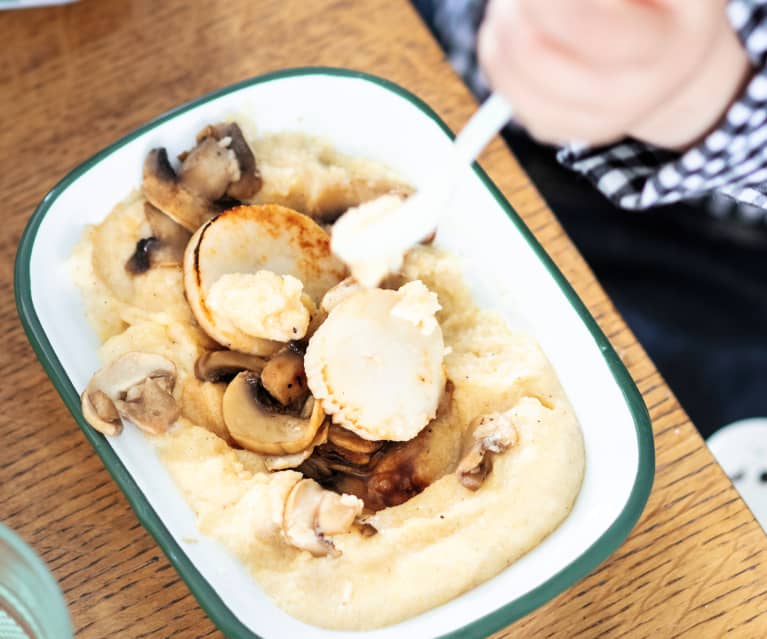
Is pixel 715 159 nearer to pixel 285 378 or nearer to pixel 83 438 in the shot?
pixel 285 378

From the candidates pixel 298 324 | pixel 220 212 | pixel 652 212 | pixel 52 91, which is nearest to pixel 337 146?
pixel 220 212

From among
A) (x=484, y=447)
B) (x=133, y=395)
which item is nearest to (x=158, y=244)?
(x=133, y=395)

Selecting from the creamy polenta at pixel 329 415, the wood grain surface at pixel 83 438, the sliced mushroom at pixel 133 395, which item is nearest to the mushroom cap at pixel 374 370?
the creamy polenta at pixel 329 415

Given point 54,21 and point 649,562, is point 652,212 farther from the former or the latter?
point 54,21

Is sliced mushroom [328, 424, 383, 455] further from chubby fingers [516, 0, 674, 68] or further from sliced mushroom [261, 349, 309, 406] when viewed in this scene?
chubby fingers [516, 0, 674, 68]

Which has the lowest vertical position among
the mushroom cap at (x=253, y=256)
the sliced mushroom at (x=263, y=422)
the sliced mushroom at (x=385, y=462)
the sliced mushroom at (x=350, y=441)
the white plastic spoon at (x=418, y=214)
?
the sliced mushroom at (x=385, y=462)

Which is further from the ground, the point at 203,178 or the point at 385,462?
the point at 203,178

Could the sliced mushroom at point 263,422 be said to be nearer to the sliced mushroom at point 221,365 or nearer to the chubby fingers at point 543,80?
the sliced mushroom at point 221,365
